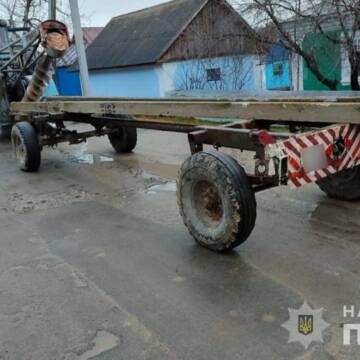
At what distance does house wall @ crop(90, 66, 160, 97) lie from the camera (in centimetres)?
2167

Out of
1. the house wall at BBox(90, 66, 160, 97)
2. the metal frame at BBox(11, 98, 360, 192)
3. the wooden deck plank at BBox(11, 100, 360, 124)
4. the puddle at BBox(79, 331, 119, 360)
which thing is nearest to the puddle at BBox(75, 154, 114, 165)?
the metal frame at BBox(11, 98, 360, 192)

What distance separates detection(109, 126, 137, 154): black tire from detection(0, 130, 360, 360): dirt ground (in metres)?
2.88

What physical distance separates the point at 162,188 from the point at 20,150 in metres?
3.17

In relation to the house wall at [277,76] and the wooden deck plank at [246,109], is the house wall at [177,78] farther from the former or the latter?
the wooden deck plank at [246,109]

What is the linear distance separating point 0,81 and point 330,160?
873 cm

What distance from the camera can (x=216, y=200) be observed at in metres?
4.15

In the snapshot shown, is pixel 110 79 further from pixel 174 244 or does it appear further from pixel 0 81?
pixel 174 244

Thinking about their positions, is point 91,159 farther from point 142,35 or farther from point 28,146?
point 142,35

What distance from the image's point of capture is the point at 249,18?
44.0 ft

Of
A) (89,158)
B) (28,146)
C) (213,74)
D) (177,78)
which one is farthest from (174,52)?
(28,146)

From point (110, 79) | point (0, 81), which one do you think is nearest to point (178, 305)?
point (0, 81)

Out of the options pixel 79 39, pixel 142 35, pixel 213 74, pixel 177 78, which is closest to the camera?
pixel 79 39

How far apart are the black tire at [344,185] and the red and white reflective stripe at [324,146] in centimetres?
105

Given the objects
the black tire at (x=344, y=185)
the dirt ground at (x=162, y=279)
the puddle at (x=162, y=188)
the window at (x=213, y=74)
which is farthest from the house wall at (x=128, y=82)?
the black tire at (x=344, y=185)
